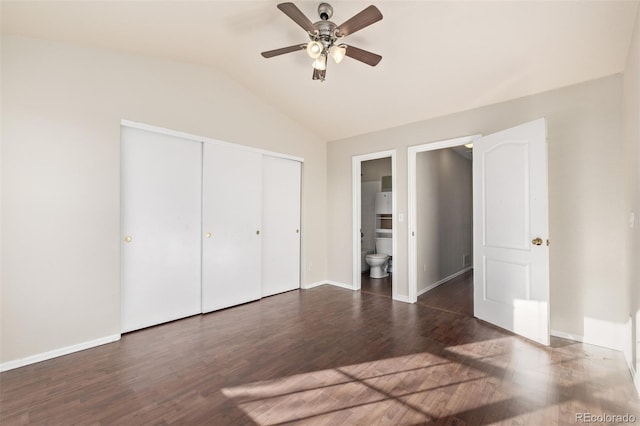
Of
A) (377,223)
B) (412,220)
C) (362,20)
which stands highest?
(362,20)

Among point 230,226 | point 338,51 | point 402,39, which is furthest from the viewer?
point 230,226

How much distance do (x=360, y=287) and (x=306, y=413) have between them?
3028mm

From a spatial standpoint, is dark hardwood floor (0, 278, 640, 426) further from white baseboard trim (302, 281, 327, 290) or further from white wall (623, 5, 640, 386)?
white baseboard trim (302, 281, 327, 290)

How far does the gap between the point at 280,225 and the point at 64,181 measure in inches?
101

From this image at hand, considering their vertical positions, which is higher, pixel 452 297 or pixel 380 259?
pixel 380 259

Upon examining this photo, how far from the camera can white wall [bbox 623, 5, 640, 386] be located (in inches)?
75.9

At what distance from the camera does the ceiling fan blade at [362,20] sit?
1.83m

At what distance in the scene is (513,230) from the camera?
287 cm

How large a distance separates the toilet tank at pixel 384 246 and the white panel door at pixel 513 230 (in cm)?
243

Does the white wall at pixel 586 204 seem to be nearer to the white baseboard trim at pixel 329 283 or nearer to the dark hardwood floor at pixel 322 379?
the dark hardwood floor at pixel 322 379

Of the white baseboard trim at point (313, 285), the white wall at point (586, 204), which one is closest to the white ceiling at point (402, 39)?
the white wall at point (586, 204)

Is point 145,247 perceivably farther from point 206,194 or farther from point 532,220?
point 532,220

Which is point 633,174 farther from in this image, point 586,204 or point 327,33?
point 327,33

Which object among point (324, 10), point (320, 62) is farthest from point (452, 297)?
point (324, 10)
